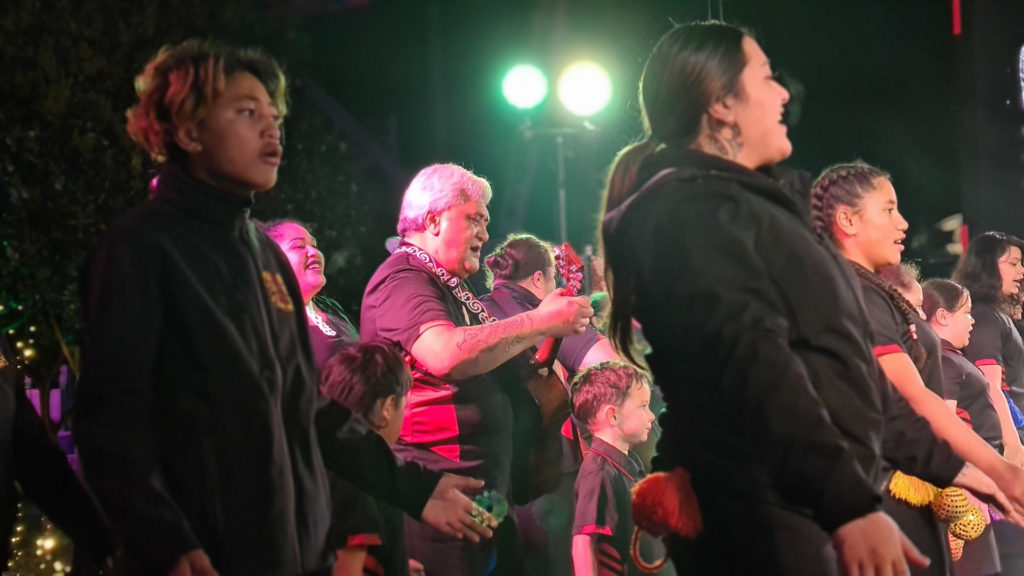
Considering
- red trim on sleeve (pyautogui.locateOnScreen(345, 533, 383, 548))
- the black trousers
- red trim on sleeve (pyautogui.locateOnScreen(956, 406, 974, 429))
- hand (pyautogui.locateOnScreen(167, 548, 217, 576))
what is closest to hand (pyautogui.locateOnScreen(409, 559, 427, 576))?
the black trousers

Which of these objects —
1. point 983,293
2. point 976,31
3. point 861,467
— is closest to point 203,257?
point 861,467

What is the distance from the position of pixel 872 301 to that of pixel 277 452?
1.91 m

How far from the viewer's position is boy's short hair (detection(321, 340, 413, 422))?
11.4 ft

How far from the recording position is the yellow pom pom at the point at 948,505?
3.46m

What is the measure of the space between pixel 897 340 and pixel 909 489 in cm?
46

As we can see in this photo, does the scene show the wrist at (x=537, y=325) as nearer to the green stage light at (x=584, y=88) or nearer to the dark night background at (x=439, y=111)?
the dark night background at (x=439, y=111)

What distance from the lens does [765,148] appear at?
2.54 meters

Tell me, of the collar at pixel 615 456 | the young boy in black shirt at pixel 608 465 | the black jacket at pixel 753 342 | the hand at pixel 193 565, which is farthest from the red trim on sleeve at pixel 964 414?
the hand at pixel 193 565

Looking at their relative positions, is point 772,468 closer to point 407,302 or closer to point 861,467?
point 861,467

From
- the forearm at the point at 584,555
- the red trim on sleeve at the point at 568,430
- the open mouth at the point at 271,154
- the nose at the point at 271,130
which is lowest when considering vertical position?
the forearm at the point at 584,555

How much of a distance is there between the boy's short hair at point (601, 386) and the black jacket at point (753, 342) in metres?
2.71

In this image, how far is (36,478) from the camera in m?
2.75

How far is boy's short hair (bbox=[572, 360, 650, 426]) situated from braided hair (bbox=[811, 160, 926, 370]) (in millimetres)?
1659

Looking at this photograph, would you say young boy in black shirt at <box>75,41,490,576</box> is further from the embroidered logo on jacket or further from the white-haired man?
the white-haired man
